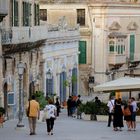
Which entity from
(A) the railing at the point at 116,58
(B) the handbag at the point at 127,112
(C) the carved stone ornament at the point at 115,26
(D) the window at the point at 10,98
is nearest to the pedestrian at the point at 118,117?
(B) the handbag at the point at 127,112

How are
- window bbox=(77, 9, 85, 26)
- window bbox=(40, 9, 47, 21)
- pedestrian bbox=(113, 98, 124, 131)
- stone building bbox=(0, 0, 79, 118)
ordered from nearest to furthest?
pedestrian bbox=(113, 98, 124, 131), stone building bbox=(0, 0, 79, 118), window bbox=(40, 9, 47, 21), window bbox=(77, 9, 85, 26)

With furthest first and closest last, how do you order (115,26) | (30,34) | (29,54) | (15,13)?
(115,26) < (29,54) < (30,34) < (15,13)

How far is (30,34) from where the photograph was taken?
38375 millimetres

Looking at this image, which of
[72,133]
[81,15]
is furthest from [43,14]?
[72,133]

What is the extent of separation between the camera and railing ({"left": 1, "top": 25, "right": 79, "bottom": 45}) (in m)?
33.0

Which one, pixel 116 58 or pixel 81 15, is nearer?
pixel 81 15

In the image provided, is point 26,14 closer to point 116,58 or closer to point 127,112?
point 127,112

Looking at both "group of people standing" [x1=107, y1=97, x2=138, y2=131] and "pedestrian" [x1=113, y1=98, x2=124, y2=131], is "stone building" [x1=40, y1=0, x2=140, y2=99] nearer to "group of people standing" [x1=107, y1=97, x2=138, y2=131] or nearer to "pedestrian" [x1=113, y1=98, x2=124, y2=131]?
"group of people standing" [x1=107, y1=97, x2=138, y2=131]

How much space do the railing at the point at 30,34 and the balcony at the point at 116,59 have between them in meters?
8.70

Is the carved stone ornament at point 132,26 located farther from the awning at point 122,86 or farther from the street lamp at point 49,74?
the awning at point 122,86

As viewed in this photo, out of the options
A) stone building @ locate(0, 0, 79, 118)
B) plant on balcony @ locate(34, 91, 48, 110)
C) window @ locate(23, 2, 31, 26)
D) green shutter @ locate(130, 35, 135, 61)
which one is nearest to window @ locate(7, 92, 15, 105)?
stone building @ locate(0, 0, 79, 118)

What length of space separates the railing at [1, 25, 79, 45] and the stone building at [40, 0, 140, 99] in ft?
21.7

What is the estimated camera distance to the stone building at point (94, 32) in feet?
194

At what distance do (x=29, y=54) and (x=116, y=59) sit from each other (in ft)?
73.2
